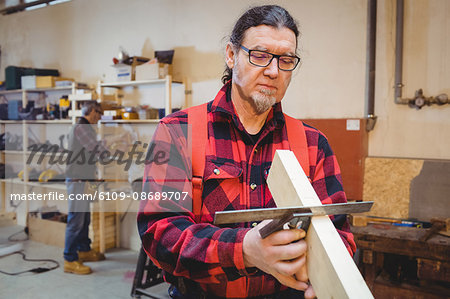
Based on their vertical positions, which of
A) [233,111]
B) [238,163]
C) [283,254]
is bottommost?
[283,254]

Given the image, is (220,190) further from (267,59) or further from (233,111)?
(267,59)

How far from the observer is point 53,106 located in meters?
4.69

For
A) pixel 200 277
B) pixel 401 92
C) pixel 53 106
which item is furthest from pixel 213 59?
pixel 200 277

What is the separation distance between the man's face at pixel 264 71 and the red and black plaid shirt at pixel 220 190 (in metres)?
0.07

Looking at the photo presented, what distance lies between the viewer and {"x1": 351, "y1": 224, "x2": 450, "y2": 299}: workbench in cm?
215

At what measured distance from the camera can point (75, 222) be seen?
3.60m

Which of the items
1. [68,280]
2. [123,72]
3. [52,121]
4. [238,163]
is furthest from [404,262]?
[52,121]

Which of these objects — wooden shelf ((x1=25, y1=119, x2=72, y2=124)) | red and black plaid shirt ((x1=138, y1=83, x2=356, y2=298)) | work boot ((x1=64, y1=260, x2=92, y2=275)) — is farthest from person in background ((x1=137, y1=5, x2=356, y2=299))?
wooden shelf ((x1=25, y1=119, x2=72, y2=124))

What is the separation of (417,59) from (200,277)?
2559 mm

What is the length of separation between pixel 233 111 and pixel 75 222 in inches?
119

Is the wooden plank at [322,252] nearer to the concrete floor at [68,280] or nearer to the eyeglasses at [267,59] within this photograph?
the eyeglasses at [267,59]

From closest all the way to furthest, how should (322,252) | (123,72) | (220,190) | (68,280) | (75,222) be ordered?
(322,252) → (220,190) → (68,280) → (75,222) → (123,72)

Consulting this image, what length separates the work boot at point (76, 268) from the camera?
11.4ft

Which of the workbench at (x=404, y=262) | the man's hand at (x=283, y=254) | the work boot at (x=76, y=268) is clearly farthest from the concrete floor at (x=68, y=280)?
the man's hand at (x=283, y=254)
